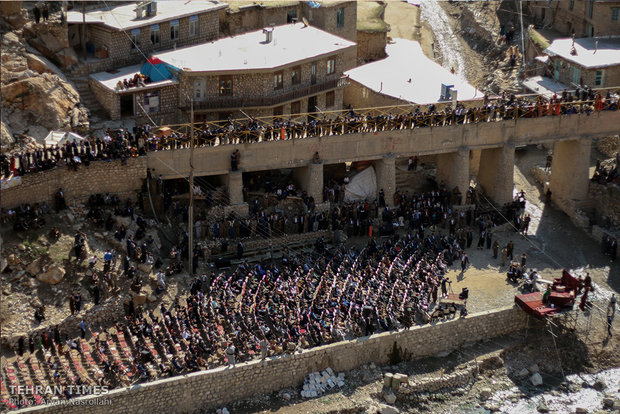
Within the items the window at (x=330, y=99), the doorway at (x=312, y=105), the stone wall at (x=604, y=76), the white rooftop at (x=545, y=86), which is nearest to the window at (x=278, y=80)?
the doorway at (x=312, y=105)

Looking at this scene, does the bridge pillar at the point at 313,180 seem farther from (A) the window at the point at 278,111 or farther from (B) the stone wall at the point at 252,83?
(B) the stone wall at the point at 252,83

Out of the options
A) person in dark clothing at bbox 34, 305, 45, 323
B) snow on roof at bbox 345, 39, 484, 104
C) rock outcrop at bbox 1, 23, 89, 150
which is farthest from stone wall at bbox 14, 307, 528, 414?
snow on roof at bbox 345, 39, 484, 104

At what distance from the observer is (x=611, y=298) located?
68.1 metres

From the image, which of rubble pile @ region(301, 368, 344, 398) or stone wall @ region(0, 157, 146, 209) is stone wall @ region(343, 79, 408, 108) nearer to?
stone wall @ region(0, 157, 146, 209)

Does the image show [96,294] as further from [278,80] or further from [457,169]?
[457,169]

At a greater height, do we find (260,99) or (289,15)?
(289,15)

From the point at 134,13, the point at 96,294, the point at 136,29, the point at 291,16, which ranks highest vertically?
the point at 134,13

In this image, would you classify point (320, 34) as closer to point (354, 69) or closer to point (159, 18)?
point (354, 69)

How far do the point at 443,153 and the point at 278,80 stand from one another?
10212 mm

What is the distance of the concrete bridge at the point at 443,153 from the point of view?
70.4 m

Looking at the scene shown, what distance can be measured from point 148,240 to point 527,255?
20.7 meters

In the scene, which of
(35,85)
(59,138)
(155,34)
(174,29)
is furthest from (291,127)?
(35,85)

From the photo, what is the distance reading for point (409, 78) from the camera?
81.2 meters

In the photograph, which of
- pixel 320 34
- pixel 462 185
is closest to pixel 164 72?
pixel 320 34
